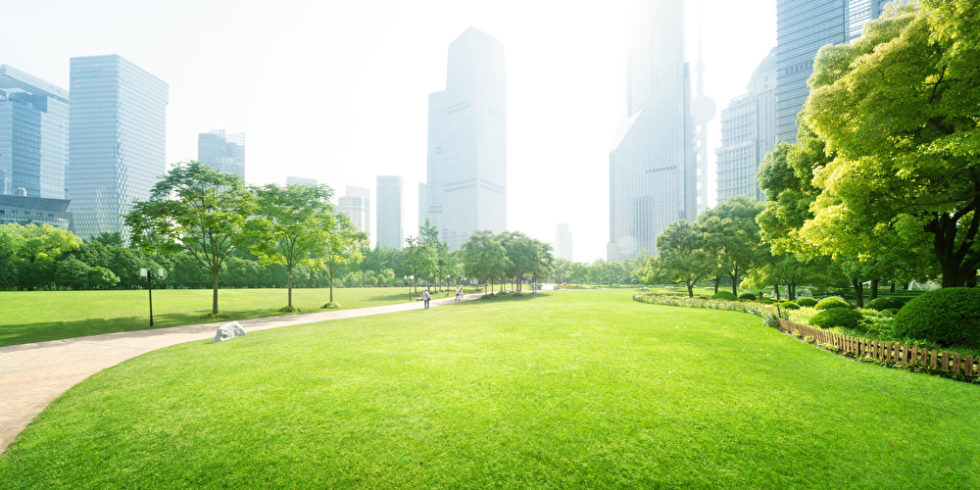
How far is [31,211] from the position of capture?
349 feet

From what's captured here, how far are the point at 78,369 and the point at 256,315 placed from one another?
16.5 metres

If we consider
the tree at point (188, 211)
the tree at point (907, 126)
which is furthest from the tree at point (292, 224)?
the tree at point (907, 126)

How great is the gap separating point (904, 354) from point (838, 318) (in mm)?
4486

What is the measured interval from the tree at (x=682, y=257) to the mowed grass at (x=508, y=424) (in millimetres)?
25432

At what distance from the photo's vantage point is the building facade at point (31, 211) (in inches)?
4067

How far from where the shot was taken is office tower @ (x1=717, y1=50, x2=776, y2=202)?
14562 cm

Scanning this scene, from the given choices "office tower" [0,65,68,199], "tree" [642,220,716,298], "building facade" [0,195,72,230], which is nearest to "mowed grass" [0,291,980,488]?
"tree" [642,220,716,298]

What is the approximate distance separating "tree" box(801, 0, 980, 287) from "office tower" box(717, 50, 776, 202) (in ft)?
515

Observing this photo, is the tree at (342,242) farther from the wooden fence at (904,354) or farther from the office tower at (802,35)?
the office tower at (802,35)

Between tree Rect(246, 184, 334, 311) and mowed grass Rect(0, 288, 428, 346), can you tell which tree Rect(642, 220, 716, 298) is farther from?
mowed grass Rect(0, 288, 428, 346)

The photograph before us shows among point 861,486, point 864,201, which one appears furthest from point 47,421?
point 864,201

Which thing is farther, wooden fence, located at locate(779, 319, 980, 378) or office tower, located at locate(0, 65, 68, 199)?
office tower, located at locate(0, 65, 68, 199)

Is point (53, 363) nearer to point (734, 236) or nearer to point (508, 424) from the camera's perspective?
point (508, 424)

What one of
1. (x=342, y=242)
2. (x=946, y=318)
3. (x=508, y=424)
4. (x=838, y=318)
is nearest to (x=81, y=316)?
(x=342, y=242)
